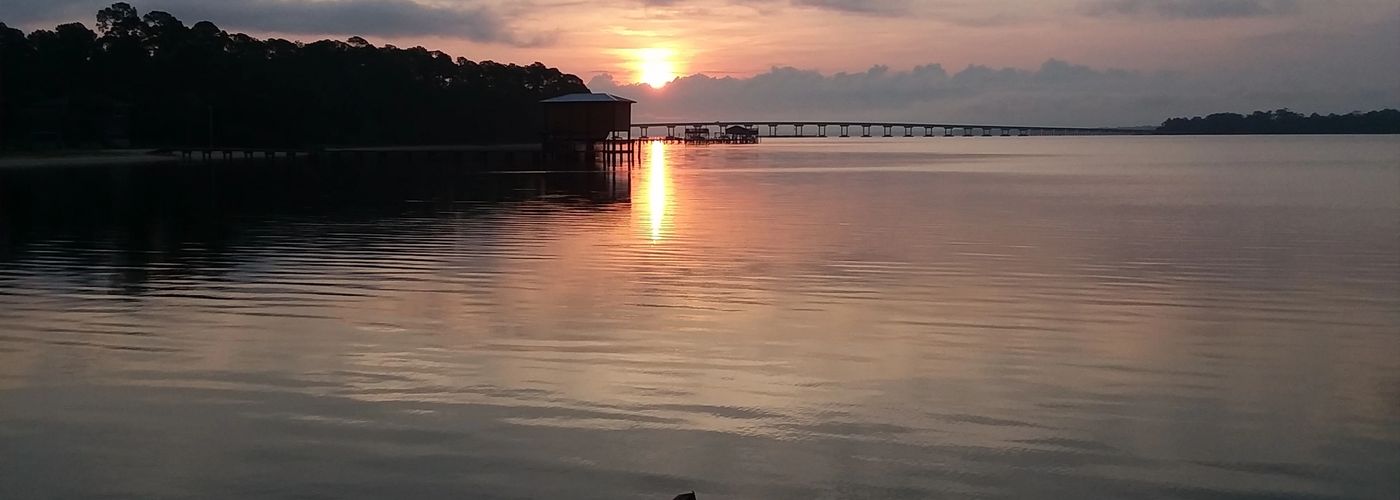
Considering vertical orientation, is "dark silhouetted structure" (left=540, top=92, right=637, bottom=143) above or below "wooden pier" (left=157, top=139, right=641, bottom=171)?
above

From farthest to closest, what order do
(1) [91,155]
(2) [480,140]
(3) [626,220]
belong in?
(2) [480,140] → (1) [91,155] → (3) [626,220]

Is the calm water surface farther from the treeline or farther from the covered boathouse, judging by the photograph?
the covered boathouse

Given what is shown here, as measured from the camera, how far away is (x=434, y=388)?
34.6 feet

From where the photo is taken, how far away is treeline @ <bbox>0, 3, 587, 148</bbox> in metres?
81.8

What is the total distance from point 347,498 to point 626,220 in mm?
23584

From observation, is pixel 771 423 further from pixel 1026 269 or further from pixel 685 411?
pixel 1026 269

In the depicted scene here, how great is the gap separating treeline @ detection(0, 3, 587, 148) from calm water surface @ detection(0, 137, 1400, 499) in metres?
65.5

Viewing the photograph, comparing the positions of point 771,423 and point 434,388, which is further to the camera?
point 434,388

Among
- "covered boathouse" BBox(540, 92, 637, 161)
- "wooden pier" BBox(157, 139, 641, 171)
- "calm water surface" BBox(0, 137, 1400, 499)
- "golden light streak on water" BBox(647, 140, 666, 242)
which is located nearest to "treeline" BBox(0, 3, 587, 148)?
"wooden pier" BBox(157, 139, 641, 171)

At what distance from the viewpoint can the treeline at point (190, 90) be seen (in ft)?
268

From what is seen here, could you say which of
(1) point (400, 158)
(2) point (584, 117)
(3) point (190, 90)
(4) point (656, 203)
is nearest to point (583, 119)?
(2) point (584, 117)

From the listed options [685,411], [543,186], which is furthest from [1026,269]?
[543,186]

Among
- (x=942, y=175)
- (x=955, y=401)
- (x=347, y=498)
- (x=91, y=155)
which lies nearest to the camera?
(x=347, y=498)

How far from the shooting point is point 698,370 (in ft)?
37.4
